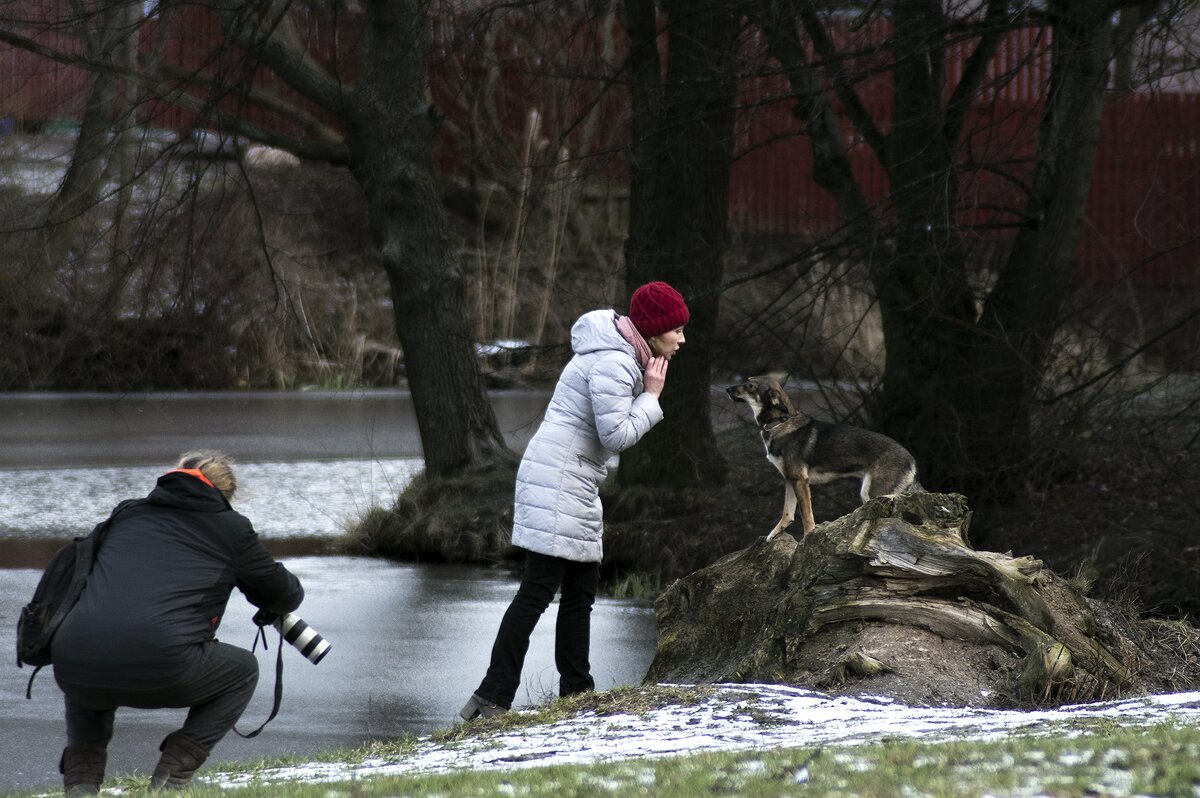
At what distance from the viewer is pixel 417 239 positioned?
42.4 feet

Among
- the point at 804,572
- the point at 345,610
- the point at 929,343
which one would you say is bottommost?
the point at 345,610

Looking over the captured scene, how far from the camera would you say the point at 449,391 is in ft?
42.9

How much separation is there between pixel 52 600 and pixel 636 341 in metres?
2.64

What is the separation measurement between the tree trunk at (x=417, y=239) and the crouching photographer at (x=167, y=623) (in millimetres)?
7383

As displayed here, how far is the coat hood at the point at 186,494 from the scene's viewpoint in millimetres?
5430

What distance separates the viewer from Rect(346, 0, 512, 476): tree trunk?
12.9 m

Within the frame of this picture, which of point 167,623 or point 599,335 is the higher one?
point 599,335

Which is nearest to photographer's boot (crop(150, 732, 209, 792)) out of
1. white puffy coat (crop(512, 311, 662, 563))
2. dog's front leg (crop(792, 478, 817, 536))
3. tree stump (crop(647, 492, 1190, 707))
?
white puffy coat (crop(512, 311, 662, 563))

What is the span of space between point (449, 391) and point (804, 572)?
21.0 ft

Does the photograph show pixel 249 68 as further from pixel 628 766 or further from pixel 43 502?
pixel 628 766

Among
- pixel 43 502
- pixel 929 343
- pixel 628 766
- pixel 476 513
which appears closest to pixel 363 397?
pixel 43 502

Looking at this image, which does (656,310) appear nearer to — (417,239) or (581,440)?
(581,440)

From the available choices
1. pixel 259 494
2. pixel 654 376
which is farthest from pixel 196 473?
pixel 259 494

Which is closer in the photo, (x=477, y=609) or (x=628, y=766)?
(x=628, y=766)
